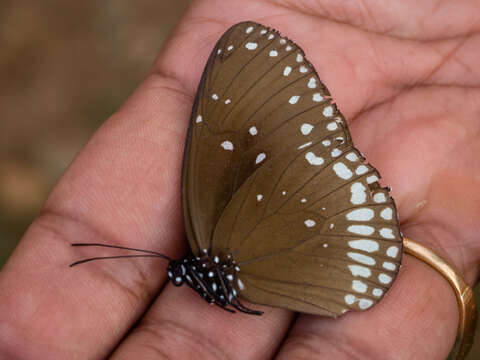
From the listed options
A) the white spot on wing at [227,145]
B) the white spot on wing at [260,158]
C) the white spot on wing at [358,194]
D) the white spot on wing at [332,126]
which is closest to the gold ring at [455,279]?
the white spot on wing at [358,194]

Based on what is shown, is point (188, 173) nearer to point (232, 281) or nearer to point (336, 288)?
point (232, 281)

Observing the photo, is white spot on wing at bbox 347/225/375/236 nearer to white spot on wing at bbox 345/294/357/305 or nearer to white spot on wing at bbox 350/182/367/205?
white spot on wing at bbox 350/182/367/205

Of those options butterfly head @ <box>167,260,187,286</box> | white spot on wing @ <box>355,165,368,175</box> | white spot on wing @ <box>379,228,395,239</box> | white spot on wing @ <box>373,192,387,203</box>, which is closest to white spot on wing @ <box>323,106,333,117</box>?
white spot on wing @ <box>355,165,368,175</box>

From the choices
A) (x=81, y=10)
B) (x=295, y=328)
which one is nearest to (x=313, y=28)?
(x=295, y=328)

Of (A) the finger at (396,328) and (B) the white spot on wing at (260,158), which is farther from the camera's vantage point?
(B) the white spot on wing at (260,158)

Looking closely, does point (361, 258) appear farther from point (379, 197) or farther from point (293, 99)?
point (293, 99)

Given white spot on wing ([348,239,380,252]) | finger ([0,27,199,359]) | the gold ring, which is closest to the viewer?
finger ([0,27,199,359])

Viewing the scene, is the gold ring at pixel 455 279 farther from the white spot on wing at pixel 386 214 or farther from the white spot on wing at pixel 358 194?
the white spot on wing at pixel 358 194
